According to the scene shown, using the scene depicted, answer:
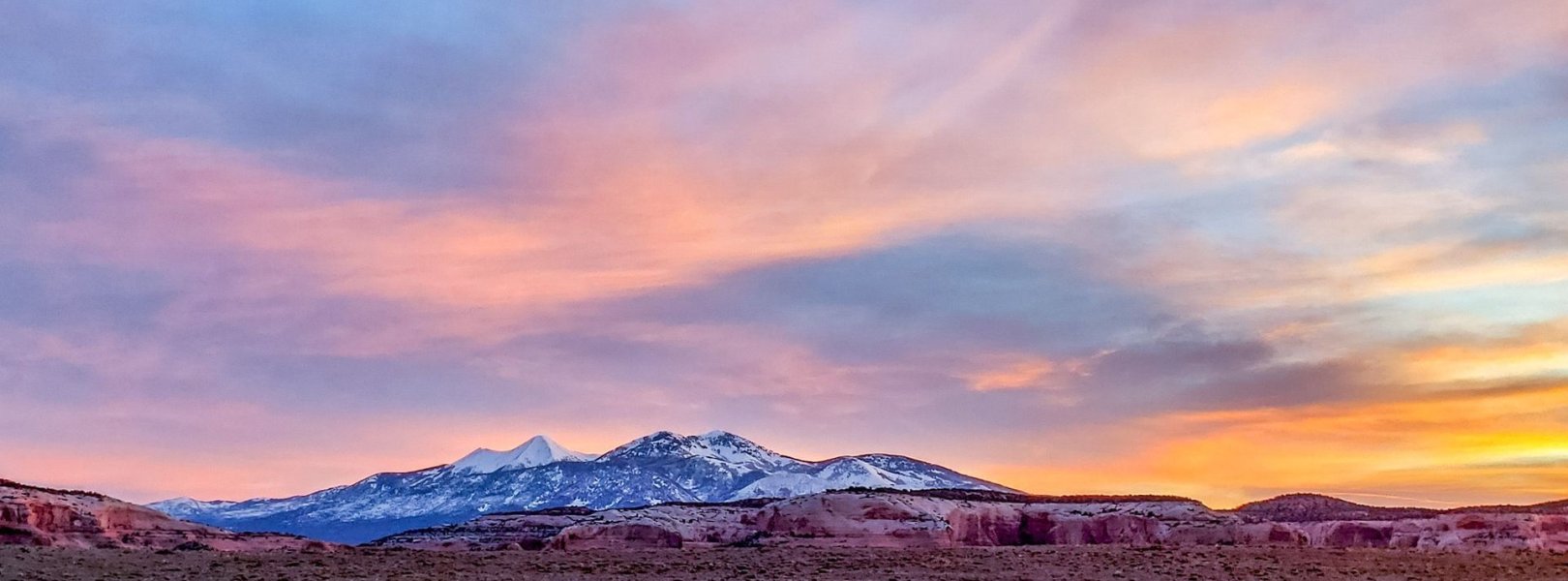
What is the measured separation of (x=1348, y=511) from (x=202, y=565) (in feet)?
273

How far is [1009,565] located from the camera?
51.8m

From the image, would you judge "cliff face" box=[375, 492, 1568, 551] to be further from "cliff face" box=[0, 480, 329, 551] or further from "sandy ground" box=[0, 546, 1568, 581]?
"cliff face" box=[0, 480, 329, 551]

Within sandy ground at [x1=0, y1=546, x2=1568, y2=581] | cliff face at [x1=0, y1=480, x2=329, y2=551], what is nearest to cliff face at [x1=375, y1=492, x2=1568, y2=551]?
sandy ground at [x1=0, y1=546, x2=1568, y2=581]

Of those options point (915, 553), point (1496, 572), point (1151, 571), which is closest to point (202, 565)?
point (915, 553)

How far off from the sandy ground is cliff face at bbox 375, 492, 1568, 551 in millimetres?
15476

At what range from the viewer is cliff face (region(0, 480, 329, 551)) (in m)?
64.7

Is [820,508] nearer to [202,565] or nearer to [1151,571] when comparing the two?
[1151,571]

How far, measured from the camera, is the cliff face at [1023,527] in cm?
7481

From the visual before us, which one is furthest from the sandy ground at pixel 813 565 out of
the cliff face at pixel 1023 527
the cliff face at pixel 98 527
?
the cliff face at pixel 1023 527

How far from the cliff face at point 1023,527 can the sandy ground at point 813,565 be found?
15.5 meters

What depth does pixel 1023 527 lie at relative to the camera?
84.0 metres

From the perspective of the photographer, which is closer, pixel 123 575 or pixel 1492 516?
pixel 123 575

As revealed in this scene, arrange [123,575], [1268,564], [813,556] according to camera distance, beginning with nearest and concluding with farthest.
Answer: [123,575] < [1268,564] < [813,556]

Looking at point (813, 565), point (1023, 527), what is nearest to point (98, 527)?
point (813, 565)
